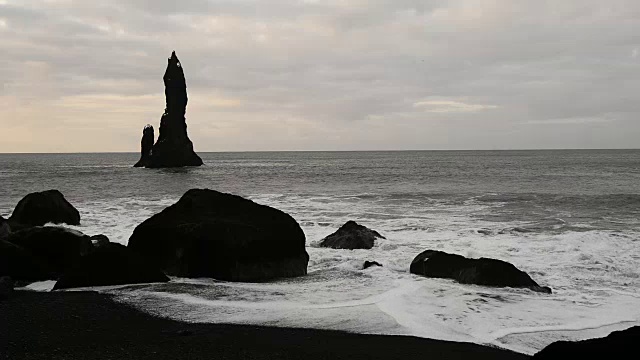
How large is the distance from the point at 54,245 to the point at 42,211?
951 centimetres

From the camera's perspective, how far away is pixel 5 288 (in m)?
10.0

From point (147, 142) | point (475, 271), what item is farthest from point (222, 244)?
point (147, 142)

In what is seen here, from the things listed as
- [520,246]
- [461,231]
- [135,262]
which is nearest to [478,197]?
[461,231]

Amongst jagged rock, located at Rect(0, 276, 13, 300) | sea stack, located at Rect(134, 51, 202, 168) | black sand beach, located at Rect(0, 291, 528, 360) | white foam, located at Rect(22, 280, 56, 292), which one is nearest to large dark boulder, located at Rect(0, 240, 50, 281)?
white foam, located at Rect(22, 280, 56, 292)

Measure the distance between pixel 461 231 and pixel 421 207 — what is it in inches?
391

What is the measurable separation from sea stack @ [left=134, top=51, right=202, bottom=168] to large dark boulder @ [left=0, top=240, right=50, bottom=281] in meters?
90.1

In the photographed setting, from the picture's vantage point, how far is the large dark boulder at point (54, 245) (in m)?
12.4

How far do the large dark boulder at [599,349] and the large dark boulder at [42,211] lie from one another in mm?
19680

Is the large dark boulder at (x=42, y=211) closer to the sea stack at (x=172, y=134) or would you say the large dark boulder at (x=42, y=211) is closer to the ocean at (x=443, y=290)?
the ocean at (x=443, y=290)

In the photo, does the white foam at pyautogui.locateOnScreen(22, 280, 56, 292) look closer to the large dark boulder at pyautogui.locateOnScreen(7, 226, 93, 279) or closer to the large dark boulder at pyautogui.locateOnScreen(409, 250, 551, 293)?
the large dark boulder at pyautogui.locateOnScreen(7, 226, 93, 279)

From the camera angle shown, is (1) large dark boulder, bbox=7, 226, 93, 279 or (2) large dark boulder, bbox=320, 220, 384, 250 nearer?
(1) large dark boulder, bbox=7, 226, 93, 279

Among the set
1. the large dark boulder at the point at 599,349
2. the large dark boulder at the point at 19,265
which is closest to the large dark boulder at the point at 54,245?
the large dark boulder at the point at 19,265

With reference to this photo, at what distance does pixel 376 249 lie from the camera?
54.2 feet

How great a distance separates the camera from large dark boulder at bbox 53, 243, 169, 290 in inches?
424
